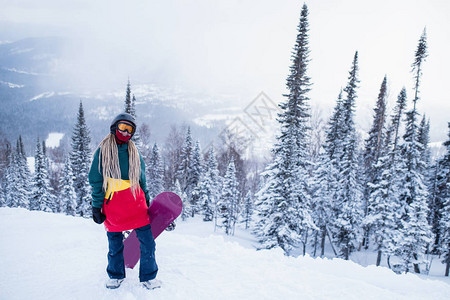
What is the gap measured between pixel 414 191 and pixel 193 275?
2247 centimetres

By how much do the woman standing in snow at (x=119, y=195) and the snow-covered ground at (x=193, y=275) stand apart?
32 cm

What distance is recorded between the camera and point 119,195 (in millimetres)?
3045

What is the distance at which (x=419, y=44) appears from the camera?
1902 centimetres

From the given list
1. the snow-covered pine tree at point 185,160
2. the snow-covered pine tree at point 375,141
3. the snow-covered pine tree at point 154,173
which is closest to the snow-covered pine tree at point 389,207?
the snow-covered pine tree at point 375,141

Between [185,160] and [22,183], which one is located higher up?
[185,160]

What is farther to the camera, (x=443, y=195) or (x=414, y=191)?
(x=443, y=195)

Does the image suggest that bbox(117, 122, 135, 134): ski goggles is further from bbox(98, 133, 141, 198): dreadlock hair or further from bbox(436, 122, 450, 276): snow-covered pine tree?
bbox(436, 122, 450, 276): snow-covered pine tree

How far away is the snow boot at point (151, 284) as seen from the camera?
3.17 meters

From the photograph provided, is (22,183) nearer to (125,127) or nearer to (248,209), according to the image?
(248,209)

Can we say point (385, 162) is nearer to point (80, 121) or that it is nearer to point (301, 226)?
point (301, 226)

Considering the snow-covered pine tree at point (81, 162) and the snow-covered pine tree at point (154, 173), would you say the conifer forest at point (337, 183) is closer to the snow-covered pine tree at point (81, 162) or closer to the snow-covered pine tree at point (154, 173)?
the snow-covered pine tree at point (81, 162)

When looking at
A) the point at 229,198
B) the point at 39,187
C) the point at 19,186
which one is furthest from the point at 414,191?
the point at 19,186

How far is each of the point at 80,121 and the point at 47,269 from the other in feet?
87.5

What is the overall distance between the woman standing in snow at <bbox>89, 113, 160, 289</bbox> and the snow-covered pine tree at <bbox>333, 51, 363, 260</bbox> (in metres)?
21.3
